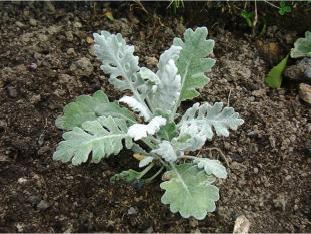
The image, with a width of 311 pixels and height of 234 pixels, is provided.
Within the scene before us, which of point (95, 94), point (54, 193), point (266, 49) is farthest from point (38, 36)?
point (266, 49)

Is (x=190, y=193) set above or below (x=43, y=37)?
below

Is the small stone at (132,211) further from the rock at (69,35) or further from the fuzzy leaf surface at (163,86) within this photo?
the rock at (69,35)

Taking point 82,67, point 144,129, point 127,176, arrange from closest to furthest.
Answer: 1. point 144,129
2. point 127,176
3. point 82,67

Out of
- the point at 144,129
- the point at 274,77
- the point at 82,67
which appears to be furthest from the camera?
the point at 274,77

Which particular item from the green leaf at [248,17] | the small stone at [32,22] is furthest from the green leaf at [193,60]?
the small stone at [32,22]

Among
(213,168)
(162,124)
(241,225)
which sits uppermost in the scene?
(162,124)

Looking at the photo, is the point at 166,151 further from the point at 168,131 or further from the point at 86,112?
the point at 86,112

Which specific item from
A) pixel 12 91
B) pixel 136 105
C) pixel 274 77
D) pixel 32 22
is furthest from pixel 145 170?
pixel 32 22
